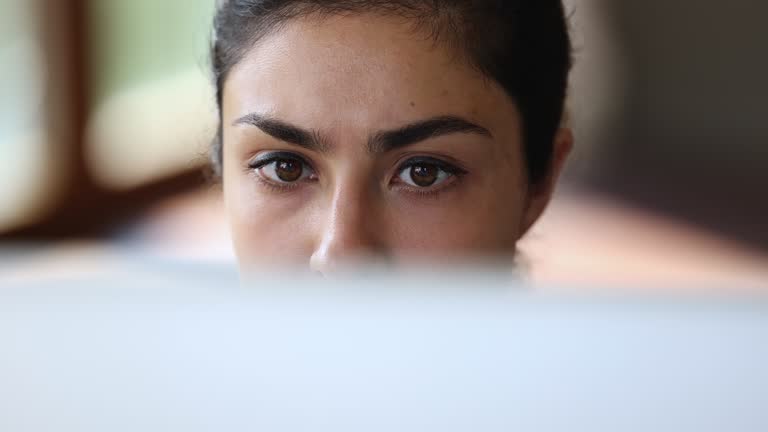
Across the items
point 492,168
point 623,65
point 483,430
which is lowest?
point 483,430

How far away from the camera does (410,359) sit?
4.4 inches

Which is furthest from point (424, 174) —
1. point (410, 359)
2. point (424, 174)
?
point (410, 359)

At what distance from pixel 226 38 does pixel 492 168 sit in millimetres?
128

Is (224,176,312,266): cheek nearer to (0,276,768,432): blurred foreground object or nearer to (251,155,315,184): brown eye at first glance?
(251,155,315,184): brown eye

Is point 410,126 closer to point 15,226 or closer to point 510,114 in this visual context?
point 510,114

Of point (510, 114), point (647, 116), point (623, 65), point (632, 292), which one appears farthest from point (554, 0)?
point (623, 65)

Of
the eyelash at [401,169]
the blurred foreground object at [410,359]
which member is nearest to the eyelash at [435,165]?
the eyelash at [401,169]

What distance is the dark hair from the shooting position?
30cm

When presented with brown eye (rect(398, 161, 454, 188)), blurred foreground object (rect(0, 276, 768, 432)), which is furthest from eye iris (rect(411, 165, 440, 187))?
blurred foreground object (rect(0, 276, 768, 432))

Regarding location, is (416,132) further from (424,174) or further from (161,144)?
(161,144)

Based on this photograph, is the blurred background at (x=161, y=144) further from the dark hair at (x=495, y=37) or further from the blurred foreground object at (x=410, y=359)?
the blurred foreground object at (x=410, y=359)

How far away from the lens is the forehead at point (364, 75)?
291 millimetres

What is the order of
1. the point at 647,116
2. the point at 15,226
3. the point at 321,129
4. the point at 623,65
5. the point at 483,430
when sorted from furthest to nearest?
the point at 623,65, the point at 647,116, the point at 15,226, the point at 321,129, the point at 483,430

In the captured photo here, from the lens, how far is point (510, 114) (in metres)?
0.32
